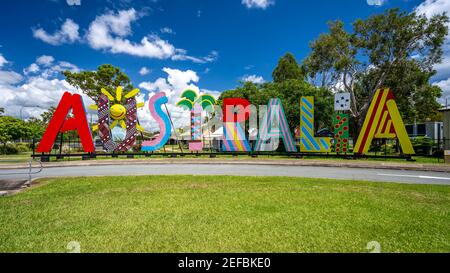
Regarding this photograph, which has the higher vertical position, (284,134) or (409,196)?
(284,134)

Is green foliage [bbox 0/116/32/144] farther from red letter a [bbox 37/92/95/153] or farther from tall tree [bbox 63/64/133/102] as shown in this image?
red letter a [bbox 37/92/95/153]

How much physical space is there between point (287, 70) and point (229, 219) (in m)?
44.7

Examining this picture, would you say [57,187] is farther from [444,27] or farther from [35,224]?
[444,27]

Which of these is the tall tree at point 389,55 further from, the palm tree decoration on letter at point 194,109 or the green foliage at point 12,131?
the green foliage at point 12,131

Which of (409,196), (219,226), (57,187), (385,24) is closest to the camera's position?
(219,226)

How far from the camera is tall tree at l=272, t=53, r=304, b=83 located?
4506cm

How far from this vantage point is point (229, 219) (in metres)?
4.94

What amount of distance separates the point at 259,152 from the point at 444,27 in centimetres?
2417

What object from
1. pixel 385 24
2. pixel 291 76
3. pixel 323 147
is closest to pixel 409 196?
pixel 323 147

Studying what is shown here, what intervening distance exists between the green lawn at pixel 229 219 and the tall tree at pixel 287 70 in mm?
39822

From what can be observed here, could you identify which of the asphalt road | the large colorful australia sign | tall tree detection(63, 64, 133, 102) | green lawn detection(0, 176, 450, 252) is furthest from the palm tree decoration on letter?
tall tree detection(63, 64, 133, 102)

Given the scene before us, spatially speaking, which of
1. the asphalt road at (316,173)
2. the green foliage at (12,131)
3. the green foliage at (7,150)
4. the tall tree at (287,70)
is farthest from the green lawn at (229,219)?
the tall tree at (287,70)

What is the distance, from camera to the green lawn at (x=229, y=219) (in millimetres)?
3805
